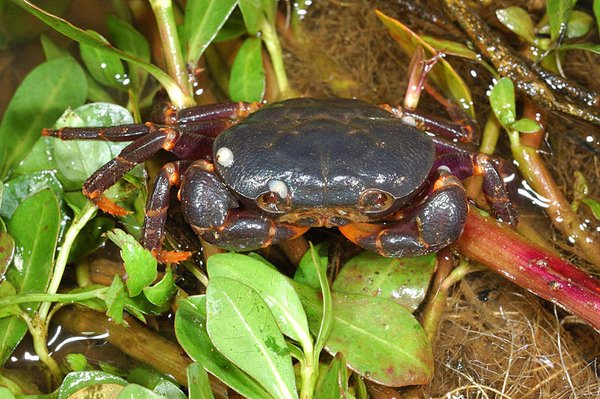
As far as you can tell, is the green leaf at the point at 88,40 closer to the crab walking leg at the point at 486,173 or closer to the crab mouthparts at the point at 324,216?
the crab mouthparts at the point at 324,216

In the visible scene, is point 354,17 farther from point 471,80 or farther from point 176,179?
point 176,179

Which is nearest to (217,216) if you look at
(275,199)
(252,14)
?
(275,199)

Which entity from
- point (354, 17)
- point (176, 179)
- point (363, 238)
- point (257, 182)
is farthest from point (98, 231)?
point (354, 17)

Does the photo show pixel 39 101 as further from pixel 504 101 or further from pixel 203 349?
pixel 504 101

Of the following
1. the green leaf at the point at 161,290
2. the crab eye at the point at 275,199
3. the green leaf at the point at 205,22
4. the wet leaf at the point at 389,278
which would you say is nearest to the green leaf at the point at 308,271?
the wet leaf at the point at 389,278

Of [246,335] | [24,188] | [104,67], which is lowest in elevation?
[246,335]

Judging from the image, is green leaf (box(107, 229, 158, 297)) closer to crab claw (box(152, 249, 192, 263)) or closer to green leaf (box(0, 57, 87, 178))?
crab claw (box(152, 249, 192, 263))

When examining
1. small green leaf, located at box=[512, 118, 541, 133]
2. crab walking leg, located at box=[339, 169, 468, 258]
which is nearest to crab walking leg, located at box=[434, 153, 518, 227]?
crab walking leg, located at box=[339, 169, 468, 258]
